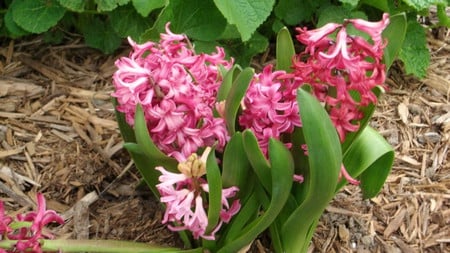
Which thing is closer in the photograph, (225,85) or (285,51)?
(225,85)

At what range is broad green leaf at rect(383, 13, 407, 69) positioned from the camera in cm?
146

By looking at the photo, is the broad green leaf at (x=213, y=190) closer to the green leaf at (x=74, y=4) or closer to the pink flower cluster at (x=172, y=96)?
the pink flower cluster at (x=172, y=96)

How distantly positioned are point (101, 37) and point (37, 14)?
0.74ft

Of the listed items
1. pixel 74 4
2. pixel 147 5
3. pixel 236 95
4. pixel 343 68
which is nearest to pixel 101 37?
pixel 74 4

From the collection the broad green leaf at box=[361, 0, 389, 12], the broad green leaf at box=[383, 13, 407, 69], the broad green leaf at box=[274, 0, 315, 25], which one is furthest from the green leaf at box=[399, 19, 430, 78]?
the broad green leaf at box=[383, 13, 407, 69]

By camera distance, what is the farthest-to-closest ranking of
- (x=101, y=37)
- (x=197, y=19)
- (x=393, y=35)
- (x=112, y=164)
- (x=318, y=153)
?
(x=101, y=37) < (x=197, y=19) < (x=112, y=164) < (x=393, y=35) < (x=318, y=153)

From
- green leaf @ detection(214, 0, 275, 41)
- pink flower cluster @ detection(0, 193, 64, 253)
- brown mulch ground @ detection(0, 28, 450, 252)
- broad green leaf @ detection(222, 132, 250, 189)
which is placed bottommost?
brown mulch ground @ detection(0, 28, 450, 252)

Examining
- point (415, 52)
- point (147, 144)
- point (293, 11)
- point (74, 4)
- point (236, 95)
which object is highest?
point (236, 95)

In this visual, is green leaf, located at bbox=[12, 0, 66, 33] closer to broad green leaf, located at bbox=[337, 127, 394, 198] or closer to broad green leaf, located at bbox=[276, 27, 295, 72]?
broad green leaf, located at bbox=[276, 27, 295, 72]

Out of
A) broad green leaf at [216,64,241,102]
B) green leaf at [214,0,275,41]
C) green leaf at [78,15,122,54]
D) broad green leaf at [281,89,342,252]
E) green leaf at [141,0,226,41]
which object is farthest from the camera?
green leaf at [78,15,122,54]

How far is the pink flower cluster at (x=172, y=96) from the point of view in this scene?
4.54 feet

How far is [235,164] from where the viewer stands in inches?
56.6

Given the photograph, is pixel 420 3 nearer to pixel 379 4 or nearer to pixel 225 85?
pixel 379 4

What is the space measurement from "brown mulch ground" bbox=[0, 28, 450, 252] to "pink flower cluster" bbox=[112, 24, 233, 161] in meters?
0.45
